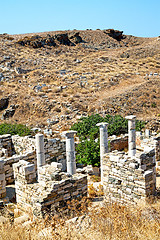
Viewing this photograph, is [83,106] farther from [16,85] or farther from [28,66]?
[28,66]

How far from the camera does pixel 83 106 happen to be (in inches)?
1038

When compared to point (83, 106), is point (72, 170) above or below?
below

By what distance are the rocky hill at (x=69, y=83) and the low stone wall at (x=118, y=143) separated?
7.04 metres

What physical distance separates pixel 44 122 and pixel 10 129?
5489mm

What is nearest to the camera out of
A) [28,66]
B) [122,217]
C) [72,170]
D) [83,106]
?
[122,217]

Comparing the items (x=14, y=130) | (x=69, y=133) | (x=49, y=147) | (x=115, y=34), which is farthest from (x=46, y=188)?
(x=115, y=34)

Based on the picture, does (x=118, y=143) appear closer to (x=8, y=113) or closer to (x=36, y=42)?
(x=8, y=113)

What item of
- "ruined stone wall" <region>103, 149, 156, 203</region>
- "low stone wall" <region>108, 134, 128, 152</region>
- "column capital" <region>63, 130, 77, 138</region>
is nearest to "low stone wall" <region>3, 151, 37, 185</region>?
"column capital" <region>63, 130, 77, 138</region>

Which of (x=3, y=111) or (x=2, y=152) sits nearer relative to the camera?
(x=2, y=152)

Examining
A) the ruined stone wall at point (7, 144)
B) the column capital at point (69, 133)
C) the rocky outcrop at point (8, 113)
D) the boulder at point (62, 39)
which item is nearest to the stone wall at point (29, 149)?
the ruined stone wall at point (7, 144)

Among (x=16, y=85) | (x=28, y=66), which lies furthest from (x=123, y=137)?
(x=28, y=66)

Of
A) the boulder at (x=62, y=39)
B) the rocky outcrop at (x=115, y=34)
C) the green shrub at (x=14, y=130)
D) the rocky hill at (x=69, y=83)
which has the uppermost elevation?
the rocky outcrop at (x=115, y=34)

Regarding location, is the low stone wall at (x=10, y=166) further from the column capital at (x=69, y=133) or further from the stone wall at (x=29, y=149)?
the column capital at (x=69, y=133)

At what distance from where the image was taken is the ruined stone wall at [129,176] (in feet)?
27.4
